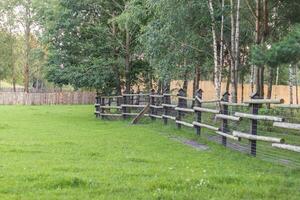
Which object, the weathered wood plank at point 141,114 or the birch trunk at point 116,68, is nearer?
the weathered wood plank at point 141,114

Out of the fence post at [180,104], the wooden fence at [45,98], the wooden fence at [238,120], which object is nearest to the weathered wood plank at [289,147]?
the wooden fence at [238,120]

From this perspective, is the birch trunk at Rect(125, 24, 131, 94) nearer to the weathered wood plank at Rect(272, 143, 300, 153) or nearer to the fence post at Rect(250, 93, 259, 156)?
the fence post at Rect(250, 93, 259, 156)

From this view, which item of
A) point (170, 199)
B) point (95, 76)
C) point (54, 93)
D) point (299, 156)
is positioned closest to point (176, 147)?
point (299, 156)

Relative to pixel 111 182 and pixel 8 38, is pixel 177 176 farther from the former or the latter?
pixel 8 38

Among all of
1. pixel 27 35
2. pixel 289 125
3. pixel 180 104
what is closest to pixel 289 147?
pixel 289 125

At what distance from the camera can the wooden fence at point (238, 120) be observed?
10383 millimetres

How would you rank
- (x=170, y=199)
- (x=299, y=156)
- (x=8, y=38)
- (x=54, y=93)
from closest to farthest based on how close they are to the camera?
(x=170, y=199)
(x=299, y=156)
(x=54, y=93)
(x=8, y=38)

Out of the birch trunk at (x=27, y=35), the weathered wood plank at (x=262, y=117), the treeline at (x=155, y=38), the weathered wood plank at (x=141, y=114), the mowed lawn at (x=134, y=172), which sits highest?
the birch trunk at (x=27, y=35)

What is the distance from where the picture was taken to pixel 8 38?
6322 cm

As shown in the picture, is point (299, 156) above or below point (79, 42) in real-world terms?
below

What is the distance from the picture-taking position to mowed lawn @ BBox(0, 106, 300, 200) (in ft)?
22.6

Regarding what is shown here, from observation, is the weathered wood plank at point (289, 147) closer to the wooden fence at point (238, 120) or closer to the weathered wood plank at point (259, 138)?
the wooden fence at point (238, 120)

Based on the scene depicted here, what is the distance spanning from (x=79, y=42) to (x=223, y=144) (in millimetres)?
16198

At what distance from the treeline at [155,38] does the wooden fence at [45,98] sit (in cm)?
1779
